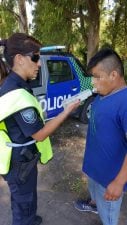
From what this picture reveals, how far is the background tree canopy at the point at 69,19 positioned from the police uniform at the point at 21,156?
632 cm

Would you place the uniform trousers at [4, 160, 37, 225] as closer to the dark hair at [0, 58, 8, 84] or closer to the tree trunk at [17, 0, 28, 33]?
the dark hair at [0, 58, 8, 84]

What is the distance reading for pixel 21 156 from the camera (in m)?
2.59

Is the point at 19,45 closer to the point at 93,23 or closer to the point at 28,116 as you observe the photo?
the point at 28,116

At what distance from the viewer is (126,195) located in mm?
3967

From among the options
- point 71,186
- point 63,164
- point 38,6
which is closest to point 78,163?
point 63,164

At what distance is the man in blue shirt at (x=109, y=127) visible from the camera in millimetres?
2234

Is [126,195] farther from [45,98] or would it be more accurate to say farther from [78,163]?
[45,98]

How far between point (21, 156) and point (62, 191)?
1.58 meters

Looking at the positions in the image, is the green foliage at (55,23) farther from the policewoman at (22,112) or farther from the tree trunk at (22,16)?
the policewoman at (22,112)

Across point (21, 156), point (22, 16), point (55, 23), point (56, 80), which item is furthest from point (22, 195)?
point (22, 16)

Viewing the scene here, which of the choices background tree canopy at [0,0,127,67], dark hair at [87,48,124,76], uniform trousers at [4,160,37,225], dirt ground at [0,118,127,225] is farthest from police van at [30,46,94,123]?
dark hair at [87,48,124,76]

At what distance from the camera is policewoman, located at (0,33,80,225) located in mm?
2330

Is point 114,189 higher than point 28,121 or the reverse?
the reverse

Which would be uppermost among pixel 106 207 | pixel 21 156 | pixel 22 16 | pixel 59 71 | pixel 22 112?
pixel 22 16
